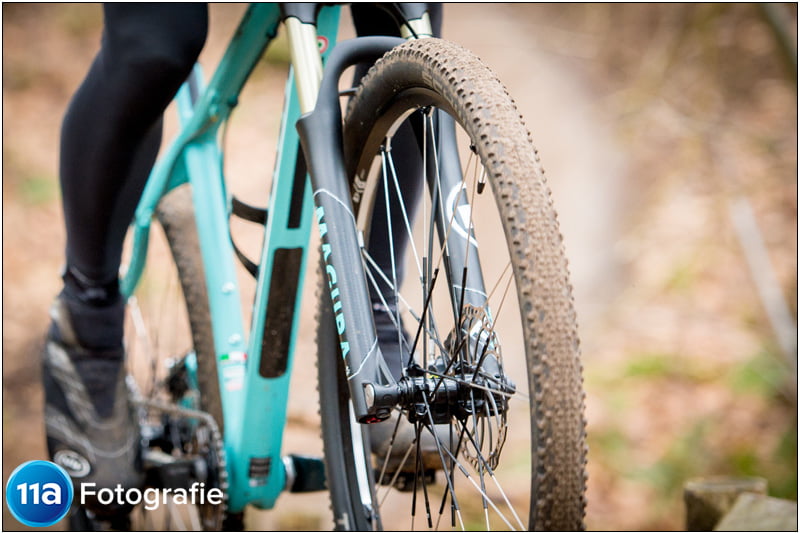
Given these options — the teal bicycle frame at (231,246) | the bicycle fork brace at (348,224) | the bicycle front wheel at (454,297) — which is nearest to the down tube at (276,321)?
the teal bicycle frame at (231,246)

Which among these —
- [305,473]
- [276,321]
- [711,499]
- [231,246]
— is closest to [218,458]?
[305,473]

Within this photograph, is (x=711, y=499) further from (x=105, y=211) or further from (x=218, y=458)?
(x=105, y=211)

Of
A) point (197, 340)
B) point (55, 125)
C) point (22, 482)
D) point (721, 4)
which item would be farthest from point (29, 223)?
point (721, 4)

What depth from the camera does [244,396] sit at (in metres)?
1.41

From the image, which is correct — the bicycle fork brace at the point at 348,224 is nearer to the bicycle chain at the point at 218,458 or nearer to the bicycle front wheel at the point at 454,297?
the bicycle front wheel at the point at 454,297

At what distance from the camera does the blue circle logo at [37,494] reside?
1.24m

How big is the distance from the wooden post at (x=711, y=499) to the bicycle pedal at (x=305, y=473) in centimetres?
84

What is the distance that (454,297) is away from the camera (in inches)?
40.1

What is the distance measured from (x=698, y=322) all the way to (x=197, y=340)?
3.07 m

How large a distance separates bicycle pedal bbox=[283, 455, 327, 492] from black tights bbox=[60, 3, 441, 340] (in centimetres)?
48

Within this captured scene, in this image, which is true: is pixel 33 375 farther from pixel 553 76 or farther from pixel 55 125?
pixel 553 76

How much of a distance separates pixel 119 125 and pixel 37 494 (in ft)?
1.98

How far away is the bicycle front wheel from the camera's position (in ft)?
2.47

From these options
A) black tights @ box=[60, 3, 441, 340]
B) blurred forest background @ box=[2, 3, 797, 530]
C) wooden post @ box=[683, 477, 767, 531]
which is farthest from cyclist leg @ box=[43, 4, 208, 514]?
wooden post @ box=[683, 477, 767, 531]
